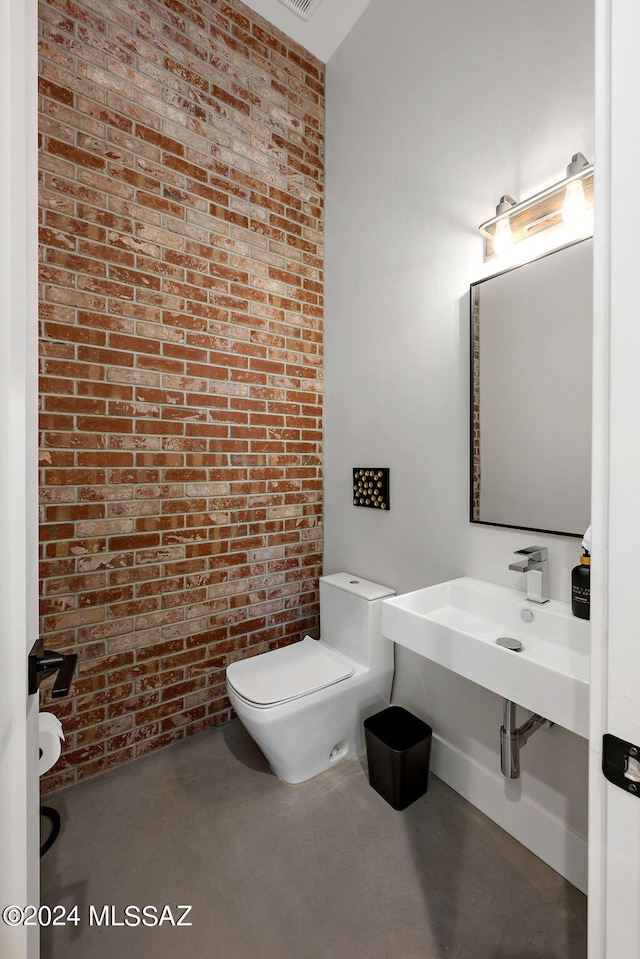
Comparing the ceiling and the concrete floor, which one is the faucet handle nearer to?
the concrete floor

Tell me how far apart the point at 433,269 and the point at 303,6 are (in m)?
1.59

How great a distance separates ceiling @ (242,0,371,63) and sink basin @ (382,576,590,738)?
2.78m

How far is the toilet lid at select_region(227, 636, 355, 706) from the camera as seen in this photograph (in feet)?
5.48

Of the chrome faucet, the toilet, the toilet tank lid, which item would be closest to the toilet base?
the toilet

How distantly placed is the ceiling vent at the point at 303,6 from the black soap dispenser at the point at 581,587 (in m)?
2.79

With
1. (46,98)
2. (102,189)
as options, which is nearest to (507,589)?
(102,189)

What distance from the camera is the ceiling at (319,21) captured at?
2.12 meters

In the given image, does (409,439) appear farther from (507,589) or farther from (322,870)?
(322,870)

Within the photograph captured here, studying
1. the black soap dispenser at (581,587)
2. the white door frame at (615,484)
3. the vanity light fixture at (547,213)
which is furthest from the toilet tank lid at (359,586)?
the vanity light fixture at (547,213)

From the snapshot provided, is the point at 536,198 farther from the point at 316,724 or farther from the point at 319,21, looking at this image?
the point at 316,724

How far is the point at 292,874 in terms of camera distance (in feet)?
4.57

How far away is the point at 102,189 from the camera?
1749 millimetres

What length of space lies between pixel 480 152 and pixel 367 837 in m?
2.51

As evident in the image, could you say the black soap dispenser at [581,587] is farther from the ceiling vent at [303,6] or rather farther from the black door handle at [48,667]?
the ceiling vent at [303,6]
